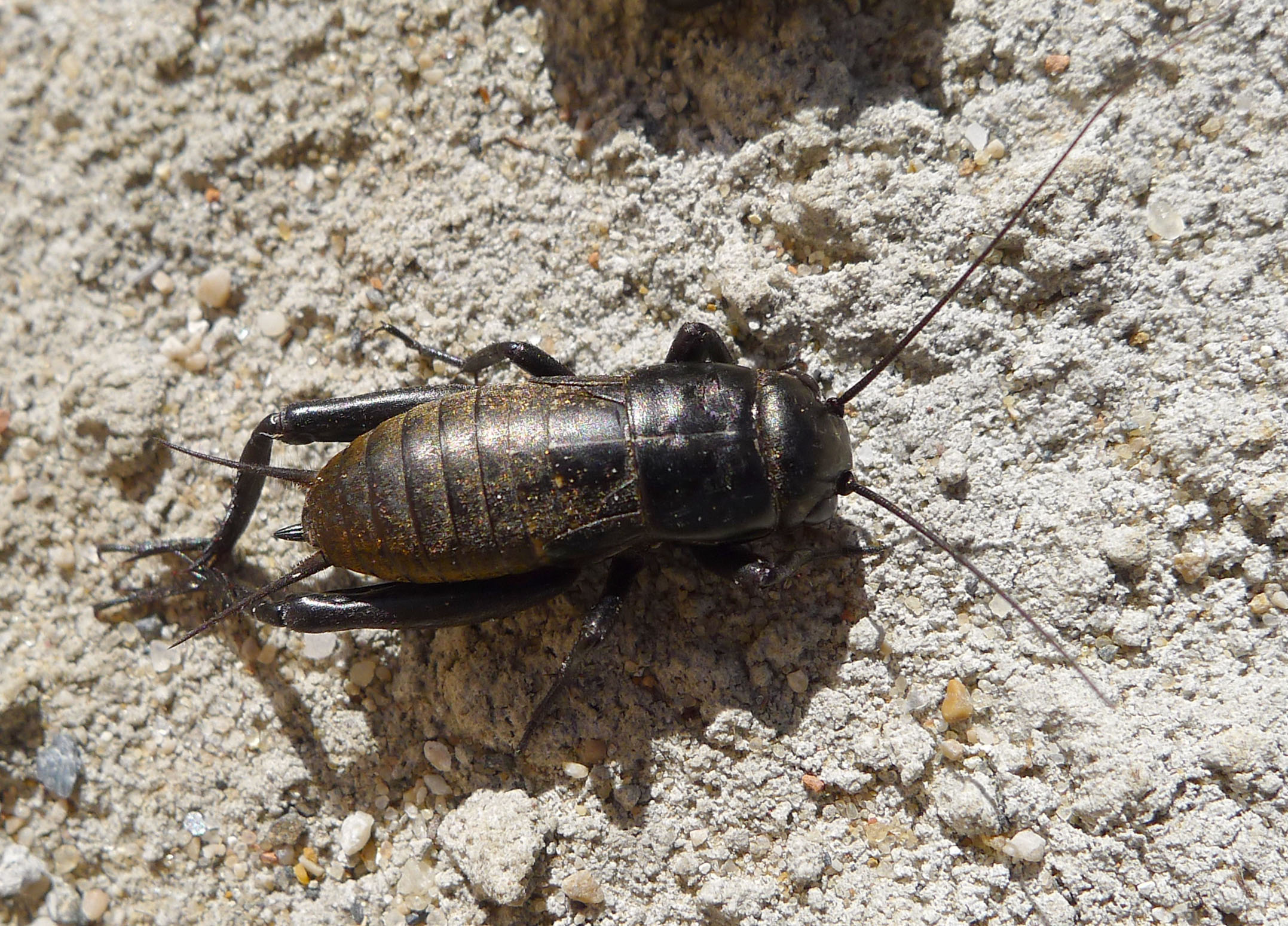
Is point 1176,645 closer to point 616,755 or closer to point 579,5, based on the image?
point 616,755

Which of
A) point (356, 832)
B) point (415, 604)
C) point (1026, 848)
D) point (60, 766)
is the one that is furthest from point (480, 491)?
point (60, 766)

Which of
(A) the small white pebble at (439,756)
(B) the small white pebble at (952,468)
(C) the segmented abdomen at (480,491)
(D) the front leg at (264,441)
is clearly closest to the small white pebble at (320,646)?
(D) the front leg at (264,441)

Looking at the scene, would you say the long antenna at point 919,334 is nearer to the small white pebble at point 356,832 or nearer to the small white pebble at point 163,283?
the small white pebble at point 356,832

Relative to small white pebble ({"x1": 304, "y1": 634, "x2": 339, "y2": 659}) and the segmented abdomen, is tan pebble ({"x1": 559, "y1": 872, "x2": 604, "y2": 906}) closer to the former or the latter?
the segmented abdomen

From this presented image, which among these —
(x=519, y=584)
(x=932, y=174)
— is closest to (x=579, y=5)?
(x=932, y=174)

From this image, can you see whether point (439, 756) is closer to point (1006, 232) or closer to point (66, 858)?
point (66, 858)

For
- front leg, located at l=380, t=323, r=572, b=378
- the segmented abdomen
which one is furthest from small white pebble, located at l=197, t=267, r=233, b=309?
the segmented abdomen

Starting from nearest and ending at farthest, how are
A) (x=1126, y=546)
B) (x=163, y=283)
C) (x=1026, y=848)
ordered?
(x=1026, y=848), (x=1126, y=546), (x=163, y=283)
